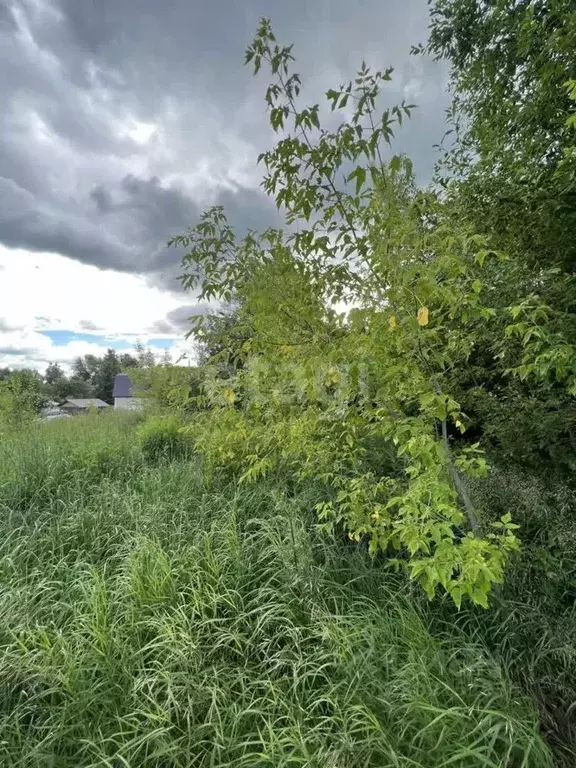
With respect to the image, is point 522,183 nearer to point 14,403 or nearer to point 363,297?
point 363,297

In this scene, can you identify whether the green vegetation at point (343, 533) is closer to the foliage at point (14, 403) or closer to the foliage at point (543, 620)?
the foliage at point (543, 620)

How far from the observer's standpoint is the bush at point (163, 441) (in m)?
4.80

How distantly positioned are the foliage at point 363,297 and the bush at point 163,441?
111 inches

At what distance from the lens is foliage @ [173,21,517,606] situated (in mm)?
1545

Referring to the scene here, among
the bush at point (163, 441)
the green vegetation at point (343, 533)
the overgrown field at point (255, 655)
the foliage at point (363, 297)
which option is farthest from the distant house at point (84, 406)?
the foliage at point (363, 297)

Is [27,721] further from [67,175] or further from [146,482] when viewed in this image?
[67,175]

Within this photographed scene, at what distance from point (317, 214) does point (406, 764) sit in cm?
226

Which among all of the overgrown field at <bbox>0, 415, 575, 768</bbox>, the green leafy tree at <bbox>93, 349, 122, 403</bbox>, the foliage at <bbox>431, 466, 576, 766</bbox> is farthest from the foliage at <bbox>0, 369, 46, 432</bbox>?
the green leafy tree at <bbox>93, 349, 122, 403</bbox>

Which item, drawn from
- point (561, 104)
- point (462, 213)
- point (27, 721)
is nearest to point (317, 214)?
point (462, 213)

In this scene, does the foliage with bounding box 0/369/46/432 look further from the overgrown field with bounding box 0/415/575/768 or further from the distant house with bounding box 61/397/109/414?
the overgrown field with bounding box 0/415/575/768

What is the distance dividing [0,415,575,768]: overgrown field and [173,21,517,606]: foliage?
1.34 ft

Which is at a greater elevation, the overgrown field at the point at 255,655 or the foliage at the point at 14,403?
the foliage at the point at 14,403

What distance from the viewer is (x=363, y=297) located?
74.2 inches

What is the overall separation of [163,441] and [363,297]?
3.98 m
